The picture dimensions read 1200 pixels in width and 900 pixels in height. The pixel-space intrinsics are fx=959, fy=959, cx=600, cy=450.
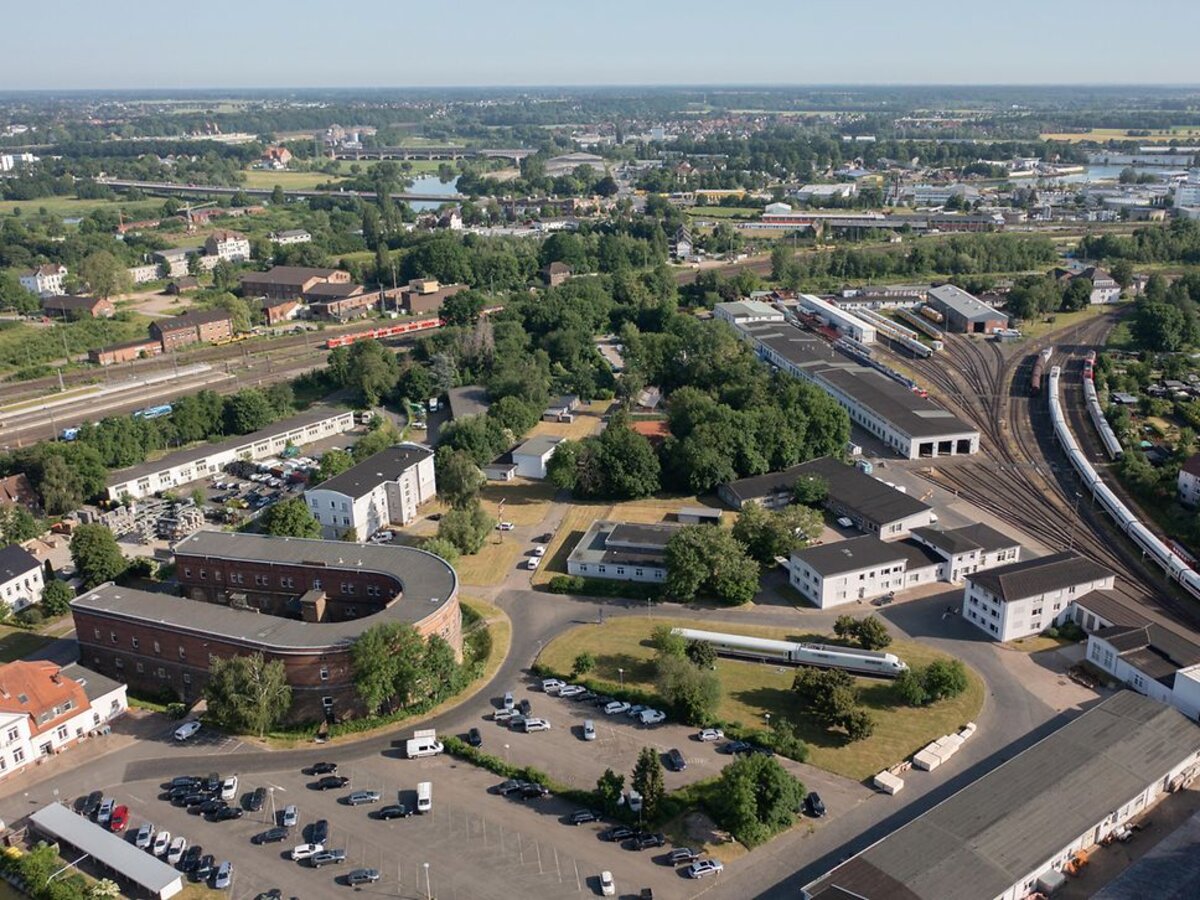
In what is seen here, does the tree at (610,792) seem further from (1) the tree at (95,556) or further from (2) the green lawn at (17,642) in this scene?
(1) the tree at (95,556)

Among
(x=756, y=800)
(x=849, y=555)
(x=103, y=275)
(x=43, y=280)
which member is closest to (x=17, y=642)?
(x=756, y=800)

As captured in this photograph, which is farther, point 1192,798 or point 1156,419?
point 1156,419

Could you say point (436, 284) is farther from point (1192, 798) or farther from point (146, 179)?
point (146, 179)

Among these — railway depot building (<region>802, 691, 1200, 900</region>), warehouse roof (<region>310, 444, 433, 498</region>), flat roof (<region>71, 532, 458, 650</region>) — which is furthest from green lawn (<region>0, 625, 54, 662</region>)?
railway depot building (<region>802, 691, 1200, 900</region>)

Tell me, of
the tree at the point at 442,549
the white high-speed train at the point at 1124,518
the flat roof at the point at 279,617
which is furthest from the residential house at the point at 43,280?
the white high-speed train at the point at 1124,518

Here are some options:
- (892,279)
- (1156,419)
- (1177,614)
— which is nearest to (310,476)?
(1177,614)

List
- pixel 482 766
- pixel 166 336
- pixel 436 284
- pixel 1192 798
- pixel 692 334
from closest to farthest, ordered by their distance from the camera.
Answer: pixel 1192 798 → pixel 482 766 → pixel 692 334 → pixel 166 336 → pixel 436 284

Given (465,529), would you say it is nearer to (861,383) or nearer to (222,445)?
(222,445)
